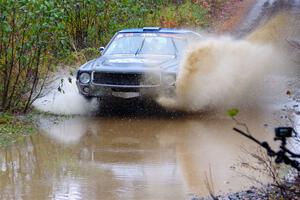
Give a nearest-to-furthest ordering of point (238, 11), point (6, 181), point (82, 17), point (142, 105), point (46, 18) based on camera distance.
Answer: point (6, 181)
point (46, 18)
point (142, 105)
point (82, 17)
point (238, 11)

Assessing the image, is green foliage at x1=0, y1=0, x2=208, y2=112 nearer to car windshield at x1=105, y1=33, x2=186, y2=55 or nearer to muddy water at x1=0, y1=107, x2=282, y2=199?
muddy water at x1=0, y1=107, x2=282, y2=199

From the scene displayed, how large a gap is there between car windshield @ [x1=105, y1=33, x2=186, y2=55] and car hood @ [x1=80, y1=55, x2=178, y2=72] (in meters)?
0.27

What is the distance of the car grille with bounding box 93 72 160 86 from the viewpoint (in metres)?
11.1

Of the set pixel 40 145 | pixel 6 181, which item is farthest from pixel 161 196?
pixel 40 145

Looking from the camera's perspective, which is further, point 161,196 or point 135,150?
point 135,150

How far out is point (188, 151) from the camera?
8.95 m

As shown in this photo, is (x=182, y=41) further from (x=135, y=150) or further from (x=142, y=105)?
(x=135, y=150)

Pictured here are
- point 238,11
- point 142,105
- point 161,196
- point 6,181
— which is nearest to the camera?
point 161,196

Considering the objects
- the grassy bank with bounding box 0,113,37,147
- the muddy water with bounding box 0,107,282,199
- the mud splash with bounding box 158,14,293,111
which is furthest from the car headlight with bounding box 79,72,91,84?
the mud splash with bounding box 158,14,293,111

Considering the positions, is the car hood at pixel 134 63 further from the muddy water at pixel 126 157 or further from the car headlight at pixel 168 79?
the muddy water at pixel 126 157

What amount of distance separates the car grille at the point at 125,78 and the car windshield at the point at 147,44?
1.14 m

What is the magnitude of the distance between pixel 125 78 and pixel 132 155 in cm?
280

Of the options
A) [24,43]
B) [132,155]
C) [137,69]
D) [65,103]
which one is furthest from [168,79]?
[132,155]

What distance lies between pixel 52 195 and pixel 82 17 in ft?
36.7
